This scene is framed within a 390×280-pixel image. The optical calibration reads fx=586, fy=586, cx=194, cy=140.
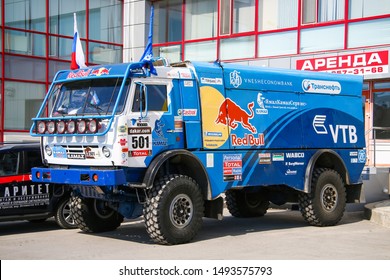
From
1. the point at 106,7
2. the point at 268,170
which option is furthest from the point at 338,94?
the point at 106,7

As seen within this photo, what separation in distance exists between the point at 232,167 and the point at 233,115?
3.10 feet

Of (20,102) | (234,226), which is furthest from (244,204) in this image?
(20,102)

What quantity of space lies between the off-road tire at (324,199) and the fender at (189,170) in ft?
8.82

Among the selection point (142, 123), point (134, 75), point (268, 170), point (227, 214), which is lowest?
point (227, 214)

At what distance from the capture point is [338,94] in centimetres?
1255

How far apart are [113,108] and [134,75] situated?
652 mm

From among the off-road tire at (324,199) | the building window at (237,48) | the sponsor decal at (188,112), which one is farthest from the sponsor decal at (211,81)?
the building window at (237,48)

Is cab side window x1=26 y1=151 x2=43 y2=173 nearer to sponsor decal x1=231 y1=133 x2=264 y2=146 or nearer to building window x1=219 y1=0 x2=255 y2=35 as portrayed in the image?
sponsor decal x1=231 y1=133 x2=264 y2=146

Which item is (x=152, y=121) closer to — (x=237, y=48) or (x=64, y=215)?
(x=64, y=215)

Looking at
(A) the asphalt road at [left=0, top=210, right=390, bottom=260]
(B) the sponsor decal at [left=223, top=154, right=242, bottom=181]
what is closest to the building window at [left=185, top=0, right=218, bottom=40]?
(A) the asphalt road at [left=0, top=210, right=390, bottom=260]

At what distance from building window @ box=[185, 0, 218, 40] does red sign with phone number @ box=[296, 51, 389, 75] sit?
4062 millimetres

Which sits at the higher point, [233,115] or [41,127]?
[233,115]

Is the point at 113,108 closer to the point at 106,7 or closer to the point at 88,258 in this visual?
the point at 88,258

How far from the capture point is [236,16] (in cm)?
2062
